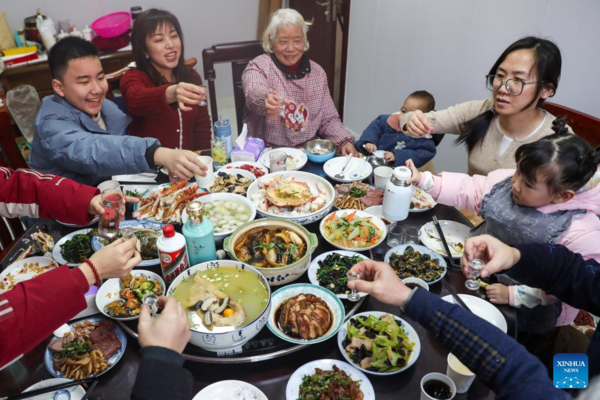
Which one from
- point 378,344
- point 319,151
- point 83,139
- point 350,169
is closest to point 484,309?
point 378,344

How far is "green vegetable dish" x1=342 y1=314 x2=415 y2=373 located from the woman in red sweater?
1805mm

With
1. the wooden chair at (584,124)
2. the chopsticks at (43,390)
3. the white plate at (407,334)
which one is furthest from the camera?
the wooden chair at (584,124)

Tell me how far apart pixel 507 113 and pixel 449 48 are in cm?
154

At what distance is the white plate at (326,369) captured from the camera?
127cm

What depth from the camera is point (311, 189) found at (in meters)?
2.24

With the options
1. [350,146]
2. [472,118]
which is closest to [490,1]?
[472,118]

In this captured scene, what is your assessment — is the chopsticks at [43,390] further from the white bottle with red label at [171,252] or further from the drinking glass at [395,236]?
the drinking glass at [395,236]

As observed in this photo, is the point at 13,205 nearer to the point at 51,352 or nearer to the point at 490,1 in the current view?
the point at 51,352

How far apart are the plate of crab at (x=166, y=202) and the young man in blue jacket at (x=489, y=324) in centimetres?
99

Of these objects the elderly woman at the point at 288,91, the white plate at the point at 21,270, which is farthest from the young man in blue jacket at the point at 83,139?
the elderly woman at the point at 288,91

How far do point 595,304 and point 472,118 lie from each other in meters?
1.46

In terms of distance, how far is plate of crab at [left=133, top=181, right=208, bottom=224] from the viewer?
1968 millimetres

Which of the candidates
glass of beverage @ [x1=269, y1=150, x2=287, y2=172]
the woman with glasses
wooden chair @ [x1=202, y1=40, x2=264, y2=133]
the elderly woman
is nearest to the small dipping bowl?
glass of beverage @ [x1=269, y1=150, x2=287, y2=172]

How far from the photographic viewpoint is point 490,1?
315 cm
